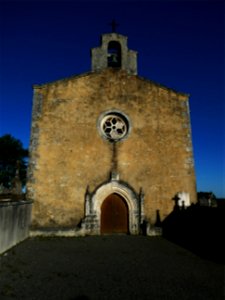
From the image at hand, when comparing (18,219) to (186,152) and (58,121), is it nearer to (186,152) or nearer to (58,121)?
(58,121)

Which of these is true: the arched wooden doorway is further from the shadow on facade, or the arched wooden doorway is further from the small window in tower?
the small window in tower

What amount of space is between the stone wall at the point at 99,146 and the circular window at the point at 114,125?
0.99 feet

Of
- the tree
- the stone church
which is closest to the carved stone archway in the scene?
the stone church

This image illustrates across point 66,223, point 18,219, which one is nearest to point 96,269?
point 18,219

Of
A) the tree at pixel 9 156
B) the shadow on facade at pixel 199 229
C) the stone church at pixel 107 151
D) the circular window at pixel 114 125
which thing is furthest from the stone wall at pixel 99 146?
the tree at pixel 9 156

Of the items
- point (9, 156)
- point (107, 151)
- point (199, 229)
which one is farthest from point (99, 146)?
point (9, 156)

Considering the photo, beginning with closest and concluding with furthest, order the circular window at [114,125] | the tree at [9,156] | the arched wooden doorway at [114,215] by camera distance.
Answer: the arched wooden doorway at [114,215]
the circular window at [114,125]
the tree at [9,156]

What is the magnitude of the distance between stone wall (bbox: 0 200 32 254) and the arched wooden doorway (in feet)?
11.4

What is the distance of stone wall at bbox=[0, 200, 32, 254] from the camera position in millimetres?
6977

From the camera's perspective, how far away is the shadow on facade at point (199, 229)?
7.61m

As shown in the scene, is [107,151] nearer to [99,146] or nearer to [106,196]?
[99,146]

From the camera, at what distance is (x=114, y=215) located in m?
11.2

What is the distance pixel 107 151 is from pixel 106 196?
2.21 metres

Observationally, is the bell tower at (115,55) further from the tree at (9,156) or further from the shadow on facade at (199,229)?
the tree at (9,156)
